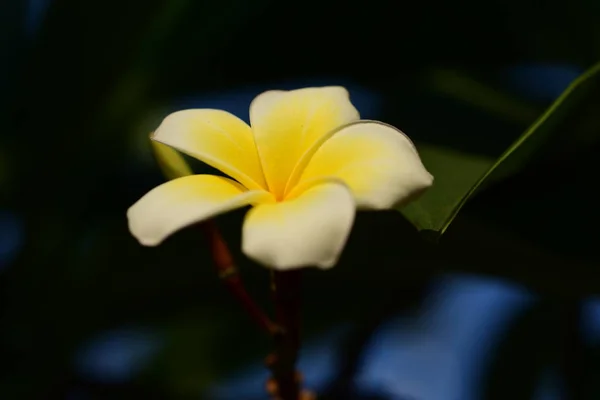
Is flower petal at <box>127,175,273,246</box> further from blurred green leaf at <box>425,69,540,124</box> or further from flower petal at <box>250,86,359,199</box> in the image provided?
blurred green leaf at <box>425,69,540,124</box>

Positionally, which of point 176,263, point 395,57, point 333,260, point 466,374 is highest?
point 333,260

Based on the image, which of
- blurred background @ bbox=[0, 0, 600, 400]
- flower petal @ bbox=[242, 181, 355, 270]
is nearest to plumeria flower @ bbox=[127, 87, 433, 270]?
flower petal @ bbox=[242, 181, 355, 270]

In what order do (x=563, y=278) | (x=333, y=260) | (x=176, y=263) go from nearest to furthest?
(x=333, y=260) < (x=563, y=278) < (x=176, y=263)

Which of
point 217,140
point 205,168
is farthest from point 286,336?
point 205,168

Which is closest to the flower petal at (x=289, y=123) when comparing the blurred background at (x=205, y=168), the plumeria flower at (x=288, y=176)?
the plumeria flower at (x=288, y=176)

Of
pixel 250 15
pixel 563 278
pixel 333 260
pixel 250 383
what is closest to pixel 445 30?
pixel 250 15

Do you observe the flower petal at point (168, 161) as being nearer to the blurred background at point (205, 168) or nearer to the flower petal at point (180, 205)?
the flower petal at point (180, 205)

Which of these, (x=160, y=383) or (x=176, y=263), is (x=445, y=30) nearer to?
(x=176, y=263)
